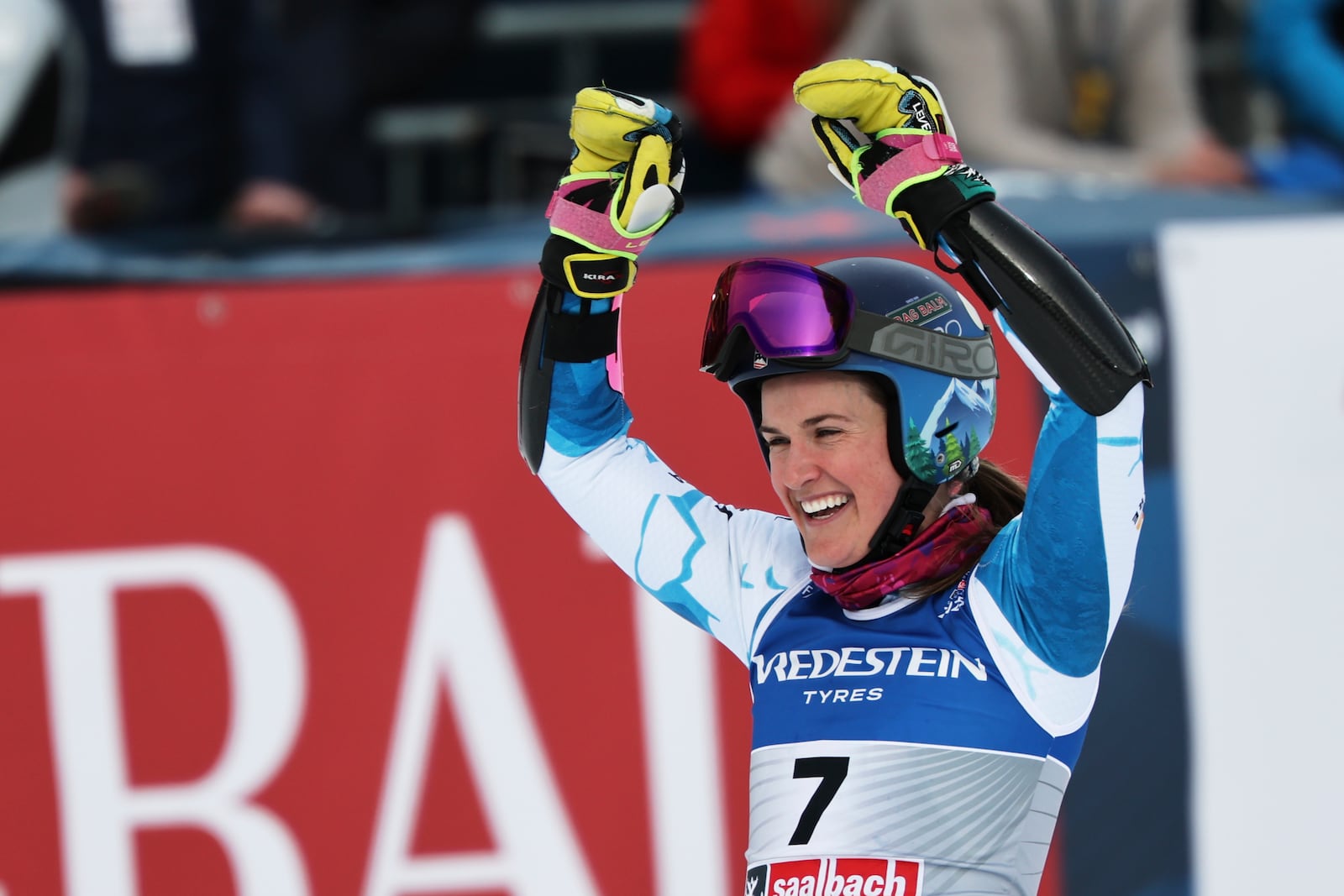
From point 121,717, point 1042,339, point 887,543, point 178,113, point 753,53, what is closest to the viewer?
point 1042,339

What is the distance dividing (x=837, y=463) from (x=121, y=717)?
7.84 feet

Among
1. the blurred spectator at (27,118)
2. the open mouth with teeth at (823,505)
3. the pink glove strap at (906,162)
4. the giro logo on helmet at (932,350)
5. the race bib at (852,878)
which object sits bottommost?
the race bib at (852,878)

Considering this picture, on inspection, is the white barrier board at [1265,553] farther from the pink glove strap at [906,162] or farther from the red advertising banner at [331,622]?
the pink glove strap at [906,162]

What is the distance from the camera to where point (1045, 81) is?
5422 mm

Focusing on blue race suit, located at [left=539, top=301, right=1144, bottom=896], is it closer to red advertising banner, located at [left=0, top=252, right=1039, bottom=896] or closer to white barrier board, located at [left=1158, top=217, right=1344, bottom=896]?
red advertising banner, located at [left=0, top=252, right=1039, bottom=896]

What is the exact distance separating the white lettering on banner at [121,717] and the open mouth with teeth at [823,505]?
2062 millimetres

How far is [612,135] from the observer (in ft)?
9.16

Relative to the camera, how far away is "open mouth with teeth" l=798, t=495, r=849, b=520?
2805 mm

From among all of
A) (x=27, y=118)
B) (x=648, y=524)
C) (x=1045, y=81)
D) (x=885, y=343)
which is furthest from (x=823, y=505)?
(x=27, y=118)

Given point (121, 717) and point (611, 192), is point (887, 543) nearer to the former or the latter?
point (611, 192)

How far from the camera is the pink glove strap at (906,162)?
260cm

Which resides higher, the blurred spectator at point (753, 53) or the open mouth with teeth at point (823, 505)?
the blurred spectator at point (753, 53)

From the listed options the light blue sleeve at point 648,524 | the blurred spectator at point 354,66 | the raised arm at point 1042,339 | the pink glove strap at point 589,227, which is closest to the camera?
the raised arm at point 1042,339

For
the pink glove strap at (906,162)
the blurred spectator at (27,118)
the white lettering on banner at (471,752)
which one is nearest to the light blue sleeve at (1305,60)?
the white lettering on banner at (471,752)
